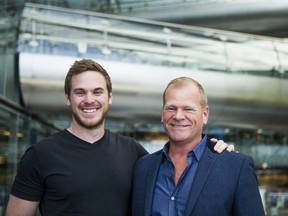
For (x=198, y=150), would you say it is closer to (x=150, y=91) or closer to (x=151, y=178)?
(x=151, y=178)

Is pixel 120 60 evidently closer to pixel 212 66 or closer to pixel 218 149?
pixel 212 66

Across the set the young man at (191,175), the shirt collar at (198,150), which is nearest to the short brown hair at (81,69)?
the young man at (191,175)

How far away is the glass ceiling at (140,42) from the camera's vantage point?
11844mm

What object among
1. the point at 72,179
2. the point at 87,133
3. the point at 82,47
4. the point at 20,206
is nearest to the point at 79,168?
the point at 72,179

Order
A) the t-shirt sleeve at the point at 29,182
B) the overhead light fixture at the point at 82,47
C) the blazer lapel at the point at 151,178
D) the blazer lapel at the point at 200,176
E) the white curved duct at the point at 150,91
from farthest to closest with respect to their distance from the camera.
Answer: the overhead light fixture at the point at 82,47
the white curved duct at the point at 150,91
the t-shirt sleeve at the point at 29,182
the blazer lapel at the point at 151,178
the blazer lapel at the point at 200,176

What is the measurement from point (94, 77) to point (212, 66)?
10.0m

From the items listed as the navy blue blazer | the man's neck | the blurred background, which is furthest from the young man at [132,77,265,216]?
the blurred background

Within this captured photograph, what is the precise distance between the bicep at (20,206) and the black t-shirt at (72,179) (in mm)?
36

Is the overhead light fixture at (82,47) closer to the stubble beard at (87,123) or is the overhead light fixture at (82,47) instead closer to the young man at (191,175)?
the stubble beard at (87,123)

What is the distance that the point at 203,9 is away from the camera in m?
14.3

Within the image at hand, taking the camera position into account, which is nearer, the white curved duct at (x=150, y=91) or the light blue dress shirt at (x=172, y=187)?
the light blue dress shirt at (x=172, y=187)

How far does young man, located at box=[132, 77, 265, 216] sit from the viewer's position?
257 centimetres

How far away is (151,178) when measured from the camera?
276cm

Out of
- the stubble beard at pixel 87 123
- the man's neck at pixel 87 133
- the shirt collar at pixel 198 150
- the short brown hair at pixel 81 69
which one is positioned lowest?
the shirt collar at pixel 198 150
